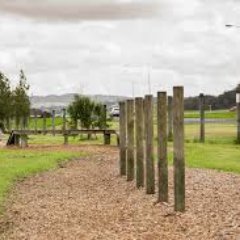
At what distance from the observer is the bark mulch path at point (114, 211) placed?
1033cm

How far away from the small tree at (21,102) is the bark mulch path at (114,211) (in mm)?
29322

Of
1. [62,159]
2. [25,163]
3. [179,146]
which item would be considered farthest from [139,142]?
[62,159]

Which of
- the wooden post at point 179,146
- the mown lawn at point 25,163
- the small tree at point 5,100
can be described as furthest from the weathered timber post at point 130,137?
the small tree at point 5,100

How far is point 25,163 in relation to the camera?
20812mm

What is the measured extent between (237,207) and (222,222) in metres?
1.36

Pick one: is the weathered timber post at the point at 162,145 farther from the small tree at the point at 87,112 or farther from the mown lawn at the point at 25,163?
the small tree at the point at 87,112

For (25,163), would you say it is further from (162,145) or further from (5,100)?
(5,100)

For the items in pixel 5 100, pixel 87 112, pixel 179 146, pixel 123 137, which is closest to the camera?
pixel 179 146

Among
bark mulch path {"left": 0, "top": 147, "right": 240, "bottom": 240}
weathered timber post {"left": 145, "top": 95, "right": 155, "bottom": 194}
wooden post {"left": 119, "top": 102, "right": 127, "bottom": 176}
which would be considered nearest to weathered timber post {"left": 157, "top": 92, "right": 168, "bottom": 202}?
bark mulch path {"left": 0, "top": 147, "right": 240, "bottom": 240}

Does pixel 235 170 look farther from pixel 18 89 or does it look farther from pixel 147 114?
pixel 18 89

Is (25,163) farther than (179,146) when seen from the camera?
Yes

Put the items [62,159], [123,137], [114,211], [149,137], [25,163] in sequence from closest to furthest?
[114,211]
[149,137]
[123,137]
[25,163]
[62,159]

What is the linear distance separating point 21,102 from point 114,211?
1382 inches

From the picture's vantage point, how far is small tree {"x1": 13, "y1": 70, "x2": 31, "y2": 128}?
46.2m
